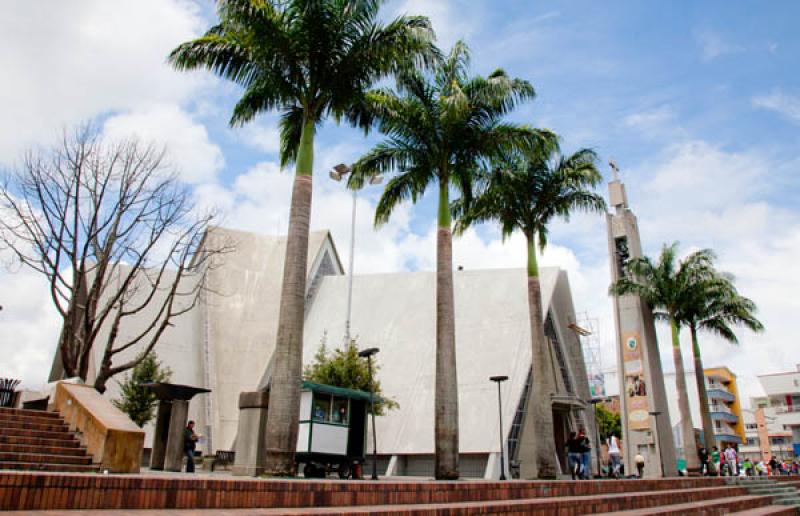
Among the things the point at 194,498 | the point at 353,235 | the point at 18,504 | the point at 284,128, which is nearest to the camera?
the point at 18,504

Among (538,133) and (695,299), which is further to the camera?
(695,299)

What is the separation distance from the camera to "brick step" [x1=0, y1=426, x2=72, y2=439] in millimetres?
10539

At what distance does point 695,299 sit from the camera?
98.7 feet

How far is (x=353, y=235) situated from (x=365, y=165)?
1717cm

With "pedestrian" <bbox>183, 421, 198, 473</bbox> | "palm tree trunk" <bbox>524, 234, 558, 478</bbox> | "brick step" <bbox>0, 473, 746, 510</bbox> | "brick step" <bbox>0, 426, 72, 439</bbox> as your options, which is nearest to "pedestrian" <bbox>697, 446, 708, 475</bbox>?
"palm tree trunk" <bbox>524, 234, 558, 478</bbox>

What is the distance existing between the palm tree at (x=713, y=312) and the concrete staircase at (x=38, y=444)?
94.5 ft

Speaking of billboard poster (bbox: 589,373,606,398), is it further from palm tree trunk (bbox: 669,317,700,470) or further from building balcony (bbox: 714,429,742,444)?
palm tree trunk (bbox: 669,317,700,470)

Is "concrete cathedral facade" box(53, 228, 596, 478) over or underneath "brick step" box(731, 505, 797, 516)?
over

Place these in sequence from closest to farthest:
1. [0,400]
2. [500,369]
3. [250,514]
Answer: [250,514] < [0,400] < [500,369]

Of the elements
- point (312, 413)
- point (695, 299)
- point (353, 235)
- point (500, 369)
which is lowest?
point (312, 413)

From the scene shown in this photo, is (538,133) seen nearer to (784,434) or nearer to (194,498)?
(194,498)

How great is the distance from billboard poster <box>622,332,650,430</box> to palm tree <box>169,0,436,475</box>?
31.1 m

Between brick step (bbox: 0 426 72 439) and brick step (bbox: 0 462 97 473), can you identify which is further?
brick step (bbox: 0 426 72 439)

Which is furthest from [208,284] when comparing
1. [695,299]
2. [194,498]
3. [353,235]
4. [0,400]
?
[194,498]
